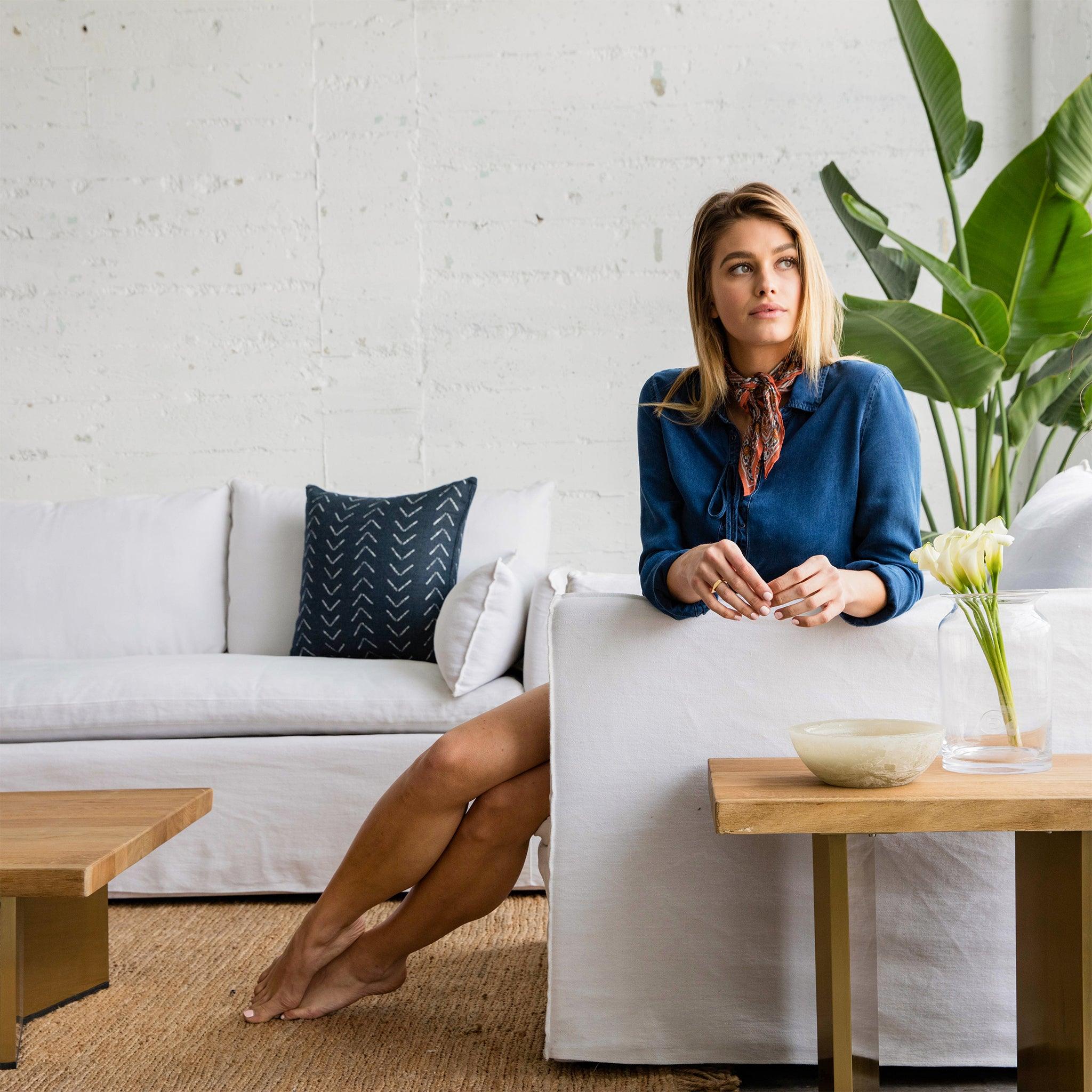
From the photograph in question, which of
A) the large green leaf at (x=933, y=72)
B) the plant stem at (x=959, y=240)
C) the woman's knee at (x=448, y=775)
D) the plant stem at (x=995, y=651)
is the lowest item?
the woman's knee at (x=448, y=775)

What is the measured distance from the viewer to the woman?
59.2 inches

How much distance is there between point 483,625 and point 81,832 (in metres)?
→ 1.04

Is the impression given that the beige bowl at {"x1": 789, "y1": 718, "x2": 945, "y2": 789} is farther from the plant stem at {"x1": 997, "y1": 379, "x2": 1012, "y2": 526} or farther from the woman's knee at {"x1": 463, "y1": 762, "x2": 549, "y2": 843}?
the plant stem at {"x1": 997, "y1": 379, "x2": 1012, "y2": 526}

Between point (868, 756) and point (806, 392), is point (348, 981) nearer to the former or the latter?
point (868, 756)

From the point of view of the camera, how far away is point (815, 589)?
1.29m

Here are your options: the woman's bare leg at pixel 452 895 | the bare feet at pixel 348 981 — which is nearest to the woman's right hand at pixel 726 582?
the woman's bare leg at pixel 452 895

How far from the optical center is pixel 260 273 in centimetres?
338

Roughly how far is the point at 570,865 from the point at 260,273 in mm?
2490

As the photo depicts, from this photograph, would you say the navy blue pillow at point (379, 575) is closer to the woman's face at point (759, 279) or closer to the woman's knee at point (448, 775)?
the woman's knee at point (448, 775)

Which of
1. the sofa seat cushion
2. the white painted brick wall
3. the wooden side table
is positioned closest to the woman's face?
the wooden side table

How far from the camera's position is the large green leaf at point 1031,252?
2451mm

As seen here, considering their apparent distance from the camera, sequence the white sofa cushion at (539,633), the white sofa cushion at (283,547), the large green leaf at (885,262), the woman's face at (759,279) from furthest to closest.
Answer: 1. the white sofa cushion at (283,547)
2. the large green leaf at (885,262)
3. the white sofa cushion at (539,633)
4. the woman's face at (759,279)

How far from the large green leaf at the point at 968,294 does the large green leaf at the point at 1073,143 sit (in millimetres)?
Answer: 301

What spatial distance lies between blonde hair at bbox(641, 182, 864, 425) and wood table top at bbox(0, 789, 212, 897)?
0.92 meters
